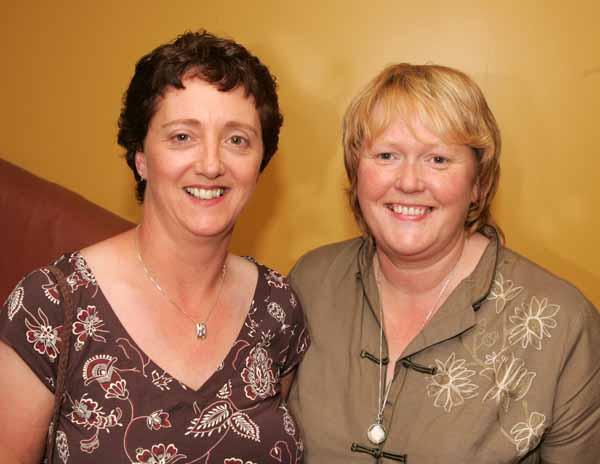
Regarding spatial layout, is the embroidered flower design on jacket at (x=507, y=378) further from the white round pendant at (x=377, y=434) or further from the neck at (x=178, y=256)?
the neck at (x=178, y=256)

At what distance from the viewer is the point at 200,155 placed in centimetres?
177

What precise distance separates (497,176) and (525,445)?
69cm

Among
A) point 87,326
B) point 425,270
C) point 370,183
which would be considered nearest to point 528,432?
point 425,270

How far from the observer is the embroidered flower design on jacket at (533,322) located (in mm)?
1832

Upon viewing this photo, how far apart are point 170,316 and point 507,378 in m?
0.83

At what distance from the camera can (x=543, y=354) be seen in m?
1.82

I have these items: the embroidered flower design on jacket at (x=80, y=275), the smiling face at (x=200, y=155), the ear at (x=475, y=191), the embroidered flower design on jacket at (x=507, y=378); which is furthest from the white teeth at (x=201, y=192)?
the embroidered flower design on jacket at (x=507, y=378)

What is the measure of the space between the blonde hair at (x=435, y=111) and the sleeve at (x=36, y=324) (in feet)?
2.83

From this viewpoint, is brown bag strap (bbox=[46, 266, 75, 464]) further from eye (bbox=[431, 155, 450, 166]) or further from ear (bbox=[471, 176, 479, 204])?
ear (bbox=[471, 176, 479, 204])

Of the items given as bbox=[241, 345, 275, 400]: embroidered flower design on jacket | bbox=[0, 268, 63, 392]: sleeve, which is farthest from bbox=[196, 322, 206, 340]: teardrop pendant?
bbox=[0, 268, 63, 392]: sleeve

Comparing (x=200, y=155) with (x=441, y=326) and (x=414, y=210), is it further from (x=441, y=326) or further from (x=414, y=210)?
A: (x=441, y=326)

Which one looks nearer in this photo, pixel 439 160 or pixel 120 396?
pixel 120 396

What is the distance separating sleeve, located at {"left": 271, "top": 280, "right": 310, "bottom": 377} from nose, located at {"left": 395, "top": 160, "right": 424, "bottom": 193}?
44 cm

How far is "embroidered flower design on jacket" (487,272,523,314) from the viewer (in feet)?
6.21
